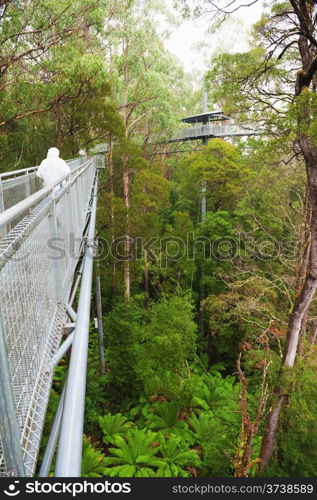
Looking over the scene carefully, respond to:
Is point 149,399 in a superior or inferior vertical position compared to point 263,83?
inferior

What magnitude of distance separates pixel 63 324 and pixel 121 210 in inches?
487

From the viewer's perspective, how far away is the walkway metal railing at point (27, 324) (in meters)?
1.23

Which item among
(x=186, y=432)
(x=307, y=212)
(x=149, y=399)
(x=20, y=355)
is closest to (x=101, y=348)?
(x=149, y=399)

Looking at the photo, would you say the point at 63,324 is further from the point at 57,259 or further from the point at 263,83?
the point at 263,83

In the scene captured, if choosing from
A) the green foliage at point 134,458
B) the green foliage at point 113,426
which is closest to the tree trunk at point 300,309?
the green foliage at point 134,458

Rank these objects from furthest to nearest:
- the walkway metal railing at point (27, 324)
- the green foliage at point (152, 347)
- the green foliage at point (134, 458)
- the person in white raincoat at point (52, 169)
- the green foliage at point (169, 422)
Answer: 1. the green foliage at point (152, 347)
2. the green foliage at point (169, 422)
3. the green foliage at point (134, 458)
4. the person in white raincoat at point (52, 169)
5. the walkway metal railing at point (27, 324)

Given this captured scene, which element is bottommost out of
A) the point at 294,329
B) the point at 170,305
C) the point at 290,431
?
the point at 290,431

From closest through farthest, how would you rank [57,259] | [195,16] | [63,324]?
[63,324] < [57,259] < [195,16]

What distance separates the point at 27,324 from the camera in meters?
1.80

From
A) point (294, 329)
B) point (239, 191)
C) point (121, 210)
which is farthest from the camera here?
point (239, 191)

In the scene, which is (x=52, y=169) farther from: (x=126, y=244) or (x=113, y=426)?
(x=126, y=244)

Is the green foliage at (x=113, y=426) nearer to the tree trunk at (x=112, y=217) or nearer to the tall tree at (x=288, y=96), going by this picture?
the tall tree at (x=288, y=96)

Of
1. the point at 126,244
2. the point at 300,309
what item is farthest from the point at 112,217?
the point at 300,309

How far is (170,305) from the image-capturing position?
12.7m
